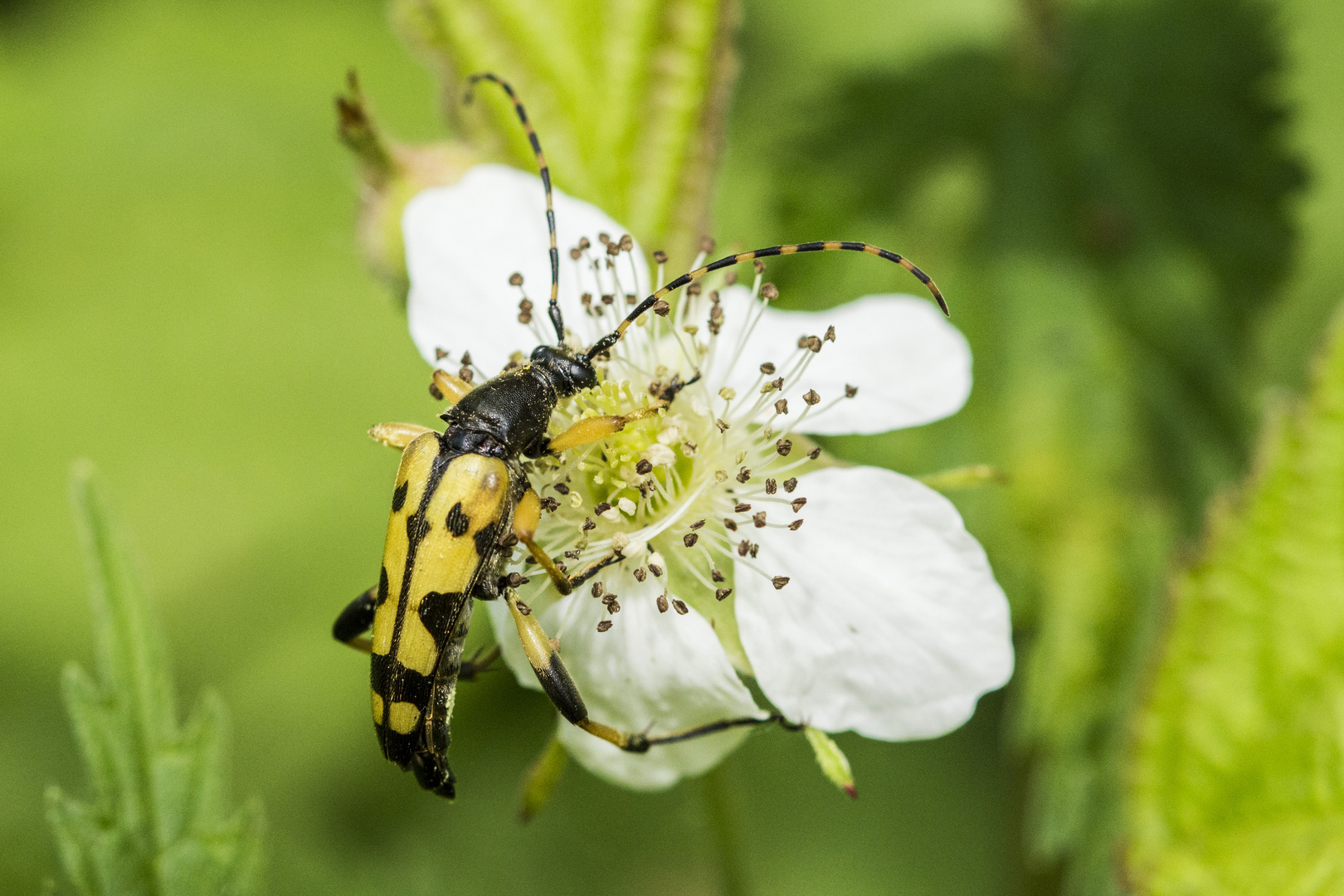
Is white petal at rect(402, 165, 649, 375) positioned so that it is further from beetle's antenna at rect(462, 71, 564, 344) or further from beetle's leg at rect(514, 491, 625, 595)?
beetle's leg at rect(514, 491, 625, 595)

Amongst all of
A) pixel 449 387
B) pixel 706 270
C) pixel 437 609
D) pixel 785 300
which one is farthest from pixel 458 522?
pixel 785 300

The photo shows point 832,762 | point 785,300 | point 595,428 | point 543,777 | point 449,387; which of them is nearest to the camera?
point 832,762

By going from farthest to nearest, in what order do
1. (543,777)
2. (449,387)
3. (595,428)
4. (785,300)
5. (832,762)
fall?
(785,300) → (449,387) → (595,428) → (543,777) → (832,762)

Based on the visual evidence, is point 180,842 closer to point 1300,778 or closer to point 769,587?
point 769,587

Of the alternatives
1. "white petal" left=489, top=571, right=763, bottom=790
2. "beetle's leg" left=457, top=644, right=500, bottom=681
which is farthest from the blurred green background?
"beetle's leg" left=457, top=644, right=500, bottom=681

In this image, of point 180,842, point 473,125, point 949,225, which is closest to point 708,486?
point 473,125

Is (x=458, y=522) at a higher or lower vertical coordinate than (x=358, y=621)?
higher

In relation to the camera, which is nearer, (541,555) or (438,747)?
(541,555)

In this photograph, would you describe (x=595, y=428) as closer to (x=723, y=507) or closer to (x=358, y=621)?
(x=723, y=507)

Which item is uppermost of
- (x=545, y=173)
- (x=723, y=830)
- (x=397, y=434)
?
(x=545, y=173)
